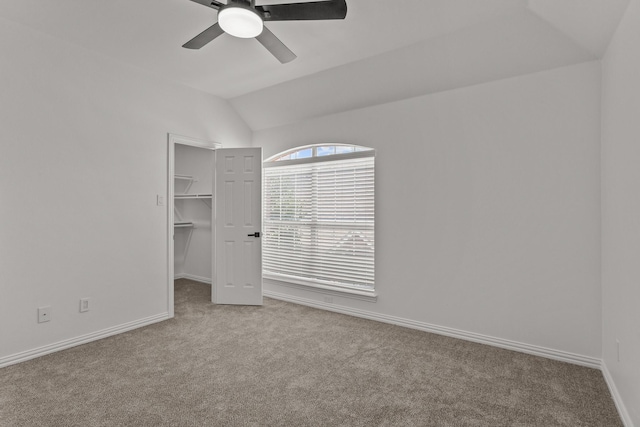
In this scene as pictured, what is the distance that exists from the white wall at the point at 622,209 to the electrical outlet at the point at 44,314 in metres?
Answer: 4.27

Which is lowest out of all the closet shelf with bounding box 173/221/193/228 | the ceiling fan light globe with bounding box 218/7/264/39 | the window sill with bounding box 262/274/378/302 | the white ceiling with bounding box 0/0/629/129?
the window sill with bounding box 262/274/378/302

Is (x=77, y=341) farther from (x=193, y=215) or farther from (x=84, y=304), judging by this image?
(x=193, y=215)

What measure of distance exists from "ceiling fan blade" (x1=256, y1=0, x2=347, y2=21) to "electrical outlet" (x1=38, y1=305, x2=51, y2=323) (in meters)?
3.06

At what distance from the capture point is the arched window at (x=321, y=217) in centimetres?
392

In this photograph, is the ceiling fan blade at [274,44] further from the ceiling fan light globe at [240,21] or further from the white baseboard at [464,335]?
the white baseboard at [464,335]

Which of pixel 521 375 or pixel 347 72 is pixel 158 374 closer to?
pixel 521 375

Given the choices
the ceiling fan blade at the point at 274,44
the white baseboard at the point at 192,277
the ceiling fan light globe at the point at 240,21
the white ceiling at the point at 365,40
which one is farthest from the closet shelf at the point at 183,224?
the ceiling fan light globe at the point at 240,21

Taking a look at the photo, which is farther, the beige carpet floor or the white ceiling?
the white ceiling

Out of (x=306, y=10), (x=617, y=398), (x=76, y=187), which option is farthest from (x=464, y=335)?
(x=76, y=187)

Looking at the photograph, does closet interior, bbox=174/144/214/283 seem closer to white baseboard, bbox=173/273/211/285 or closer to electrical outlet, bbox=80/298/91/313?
white baseboard, bbox=173/273/211/285

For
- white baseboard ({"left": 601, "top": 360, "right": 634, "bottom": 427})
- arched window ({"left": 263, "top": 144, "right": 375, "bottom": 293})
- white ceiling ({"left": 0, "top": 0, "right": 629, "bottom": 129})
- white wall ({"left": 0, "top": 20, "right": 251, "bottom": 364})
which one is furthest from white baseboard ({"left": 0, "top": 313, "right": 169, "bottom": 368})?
white baseboard ({"left": 601, "top": 360, "right": 634, "bottom": 427})

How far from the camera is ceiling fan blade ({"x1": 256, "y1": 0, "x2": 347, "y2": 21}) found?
73.8 inches

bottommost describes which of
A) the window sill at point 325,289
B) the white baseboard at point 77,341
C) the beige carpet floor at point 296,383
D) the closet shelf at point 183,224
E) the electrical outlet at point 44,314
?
the beige carpet floor at point 296,383

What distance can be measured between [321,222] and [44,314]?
2.96 meters
